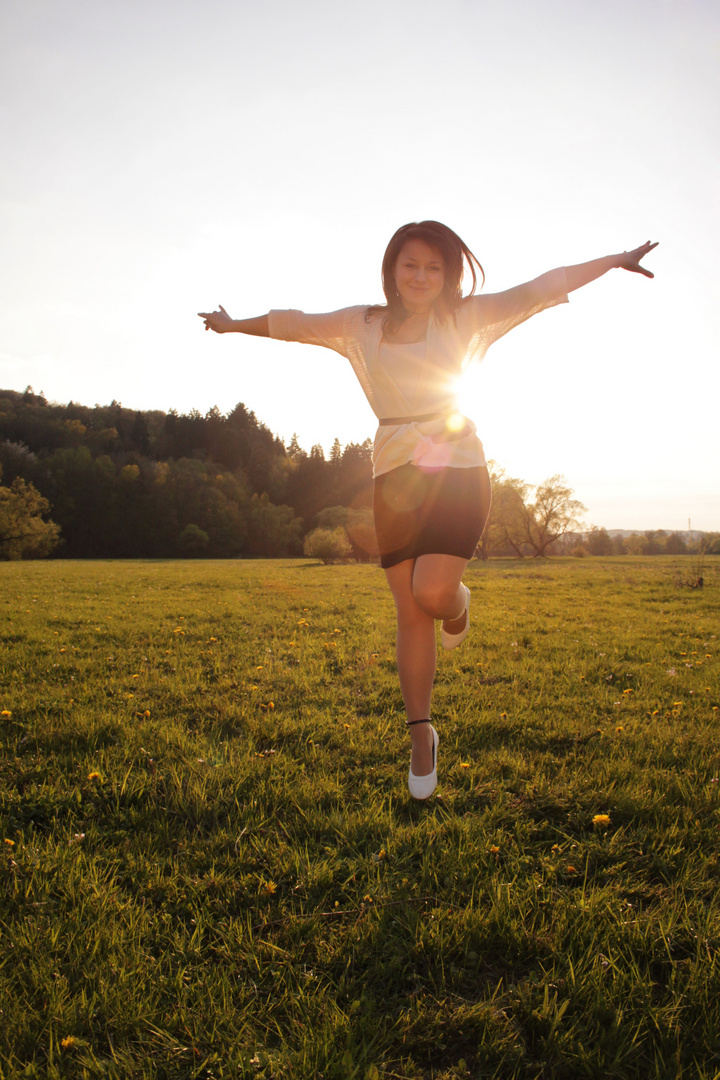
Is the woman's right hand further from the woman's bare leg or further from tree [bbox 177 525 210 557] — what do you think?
tree [bbox 177 525 210 557]

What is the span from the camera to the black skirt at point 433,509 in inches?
114

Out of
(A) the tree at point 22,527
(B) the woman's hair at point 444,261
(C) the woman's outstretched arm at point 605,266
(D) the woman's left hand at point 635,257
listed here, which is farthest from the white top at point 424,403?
(A) the tree at point 22,527

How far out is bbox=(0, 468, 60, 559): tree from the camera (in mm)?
46500

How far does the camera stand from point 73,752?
11.3 ft

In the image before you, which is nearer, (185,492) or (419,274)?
(419,274)

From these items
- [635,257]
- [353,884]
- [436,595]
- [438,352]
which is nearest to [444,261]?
[438,352]

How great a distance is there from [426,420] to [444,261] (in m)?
0.91

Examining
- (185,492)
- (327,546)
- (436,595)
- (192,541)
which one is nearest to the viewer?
(436,595)

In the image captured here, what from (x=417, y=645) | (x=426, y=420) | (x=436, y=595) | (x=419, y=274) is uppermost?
(x=419, y=274)

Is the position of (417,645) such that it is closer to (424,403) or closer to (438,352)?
(424,403)

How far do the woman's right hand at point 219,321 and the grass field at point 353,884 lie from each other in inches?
106

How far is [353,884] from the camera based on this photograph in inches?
90.6

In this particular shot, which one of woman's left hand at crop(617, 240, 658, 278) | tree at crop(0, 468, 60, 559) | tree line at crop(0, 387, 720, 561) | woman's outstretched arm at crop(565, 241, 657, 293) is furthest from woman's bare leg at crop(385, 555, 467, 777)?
tree at crop(0, 468, 60, 559)

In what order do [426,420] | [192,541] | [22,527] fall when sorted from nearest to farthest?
[426,420]
[22,527]
[192,541]
